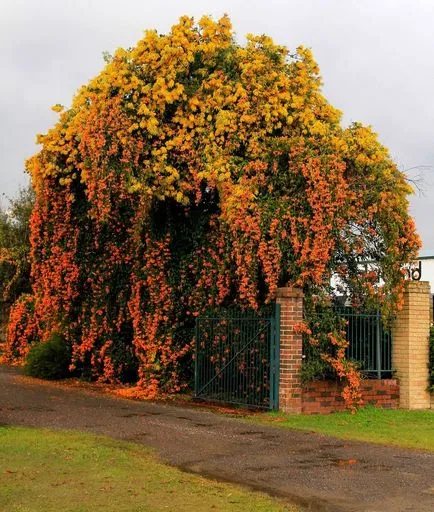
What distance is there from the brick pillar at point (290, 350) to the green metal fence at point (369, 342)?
4.55 ft

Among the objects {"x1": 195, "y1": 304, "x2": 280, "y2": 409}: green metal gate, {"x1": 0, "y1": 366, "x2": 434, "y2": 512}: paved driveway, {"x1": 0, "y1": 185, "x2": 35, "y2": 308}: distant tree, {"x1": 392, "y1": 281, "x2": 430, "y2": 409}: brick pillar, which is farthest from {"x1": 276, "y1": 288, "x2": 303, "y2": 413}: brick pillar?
{"x1": 0, "y1": 185, "x2": 35, "y2": 308}: distant tree

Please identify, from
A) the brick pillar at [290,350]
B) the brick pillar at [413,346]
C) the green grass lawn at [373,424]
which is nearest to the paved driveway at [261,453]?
the green grass lawn at [373,424]

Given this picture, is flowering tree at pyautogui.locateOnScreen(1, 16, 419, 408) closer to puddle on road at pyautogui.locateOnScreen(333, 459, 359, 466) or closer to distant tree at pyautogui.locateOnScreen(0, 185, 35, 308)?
puddle on road at pyautogui.locateOnScreen(333, 459, 359, 466)

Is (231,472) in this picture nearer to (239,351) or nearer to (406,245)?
(239,351)

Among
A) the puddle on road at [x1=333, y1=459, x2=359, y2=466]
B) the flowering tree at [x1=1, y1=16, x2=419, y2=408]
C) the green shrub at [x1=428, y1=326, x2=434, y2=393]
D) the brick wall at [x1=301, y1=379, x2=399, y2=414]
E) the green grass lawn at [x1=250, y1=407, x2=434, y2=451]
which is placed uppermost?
the flowering tree at [x1=1, y1=16, x2=419, y2=408]

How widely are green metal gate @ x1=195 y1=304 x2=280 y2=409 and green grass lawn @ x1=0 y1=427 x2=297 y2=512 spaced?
4.44 m

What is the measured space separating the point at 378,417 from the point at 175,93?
281 inches

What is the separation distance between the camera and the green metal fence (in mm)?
14695

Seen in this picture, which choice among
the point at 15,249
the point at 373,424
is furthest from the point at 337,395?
the point at 15,249

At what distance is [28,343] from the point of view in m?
22.7

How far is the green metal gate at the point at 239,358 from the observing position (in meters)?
13.6

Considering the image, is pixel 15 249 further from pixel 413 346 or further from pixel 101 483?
pixel 101 483

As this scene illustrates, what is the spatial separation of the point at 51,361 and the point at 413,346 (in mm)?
8509

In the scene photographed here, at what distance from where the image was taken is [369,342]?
1503 cm
